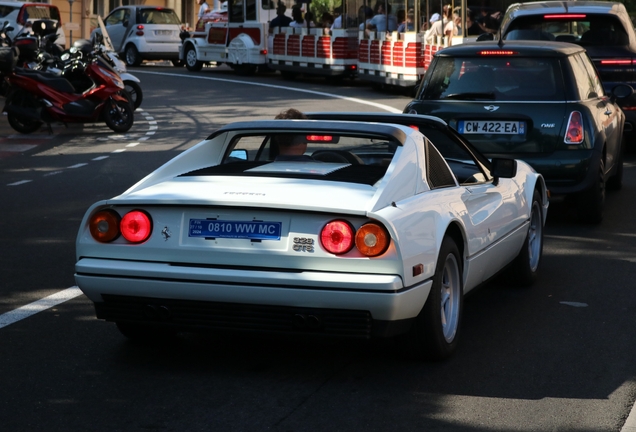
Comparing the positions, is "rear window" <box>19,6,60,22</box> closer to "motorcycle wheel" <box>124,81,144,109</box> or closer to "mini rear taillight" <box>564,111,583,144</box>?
"motorcycle wheel" <box>124,81,144,109</box>

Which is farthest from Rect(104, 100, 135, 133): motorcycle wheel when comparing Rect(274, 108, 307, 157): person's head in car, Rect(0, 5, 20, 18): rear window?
Rect(0, 5, 20, 18): rear window

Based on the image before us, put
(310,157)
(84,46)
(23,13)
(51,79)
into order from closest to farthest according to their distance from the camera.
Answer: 1. (310,157)
2. (51,79)
3. (84,46)
4. (23,13)

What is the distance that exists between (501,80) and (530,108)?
1.37ft

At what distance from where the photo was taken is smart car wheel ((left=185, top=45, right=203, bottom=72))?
36625 mm

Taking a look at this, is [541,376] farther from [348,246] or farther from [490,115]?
[490,115]

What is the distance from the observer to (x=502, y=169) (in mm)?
6684

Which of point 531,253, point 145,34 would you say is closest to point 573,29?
point 531,253

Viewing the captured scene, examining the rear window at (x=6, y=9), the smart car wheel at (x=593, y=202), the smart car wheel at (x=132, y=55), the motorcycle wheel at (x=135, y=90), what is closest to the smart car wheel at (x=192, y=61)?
the smart car wheel at (x=132, y=55)

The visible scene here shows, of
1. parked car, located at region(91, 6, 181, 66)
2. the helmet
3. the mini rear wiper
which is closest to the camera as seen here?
the mini rear wiper

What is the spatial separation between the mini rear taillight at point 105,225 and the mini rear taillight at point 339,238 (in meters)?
1.02

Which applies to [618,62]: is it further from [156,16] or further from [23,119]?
[156,16]

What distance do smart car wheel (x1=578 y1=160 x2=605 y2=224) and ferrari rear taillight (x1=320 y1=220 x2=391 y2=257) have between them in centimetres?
510

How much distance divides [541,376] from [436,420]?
895 mm

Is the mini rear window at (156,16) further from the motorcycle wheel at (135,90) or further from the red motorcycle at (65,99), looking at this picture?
the red motorcycle at (65,99)
